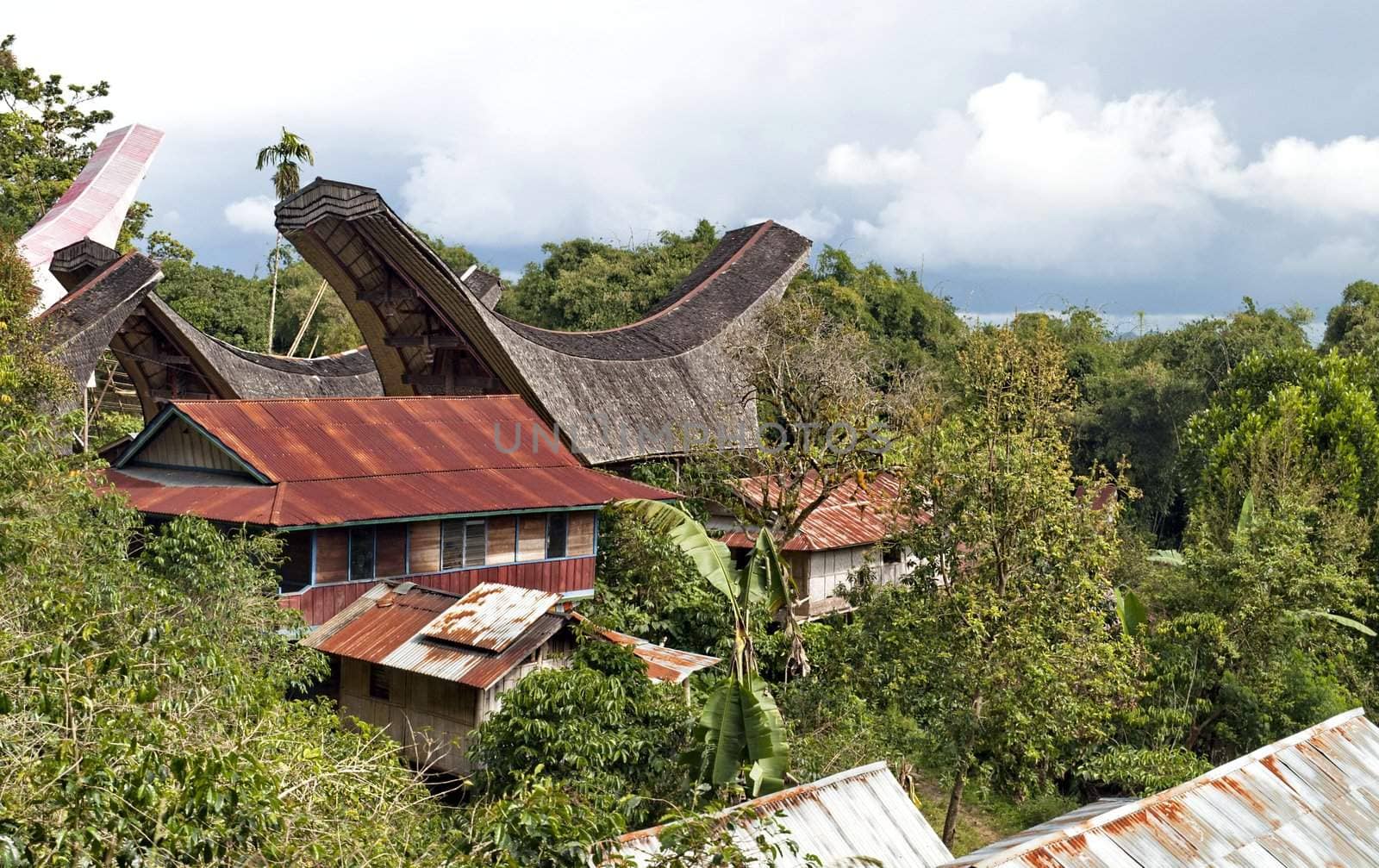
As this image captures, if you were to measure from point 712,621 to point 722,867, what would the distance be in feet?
43.4

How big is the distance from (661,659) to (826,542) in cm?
694

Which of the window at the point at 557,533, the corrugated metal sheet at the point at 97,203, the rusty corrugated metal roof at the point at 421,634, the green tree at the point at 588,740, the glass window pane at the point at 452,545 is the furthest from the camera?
the corrugated metal sheet at the point at 97,203

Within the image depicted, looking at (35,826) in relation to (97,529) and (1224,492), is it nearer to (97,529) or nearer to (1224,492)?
(97,529)

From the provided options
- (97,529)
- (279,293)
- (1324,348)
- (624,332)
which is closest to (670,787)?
(97,529)

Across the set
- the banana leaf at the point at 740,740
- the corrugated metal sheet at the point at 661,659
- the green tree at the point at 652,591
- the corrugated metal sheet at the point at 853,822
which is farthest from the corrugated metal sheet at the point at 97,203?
the corrugated metal sheet at the point at 853,822

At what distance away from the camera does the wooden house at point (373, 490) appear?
16.3 metres

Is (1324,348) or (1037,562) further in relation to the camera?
(1324,348)

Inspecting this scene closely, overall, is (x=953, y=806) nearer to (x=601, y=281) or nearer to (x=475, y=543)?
(x=475, y=543)

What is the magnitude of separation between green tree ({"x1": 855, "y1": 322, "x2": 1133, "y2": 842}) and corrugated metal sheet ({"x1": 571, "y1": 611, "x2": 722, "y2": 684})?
2.49 meters

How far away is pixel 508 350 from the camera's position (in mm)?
23578

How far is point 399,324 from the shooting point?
26.0 metres

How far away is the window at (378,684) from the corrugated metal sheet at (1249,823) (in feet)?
29.1

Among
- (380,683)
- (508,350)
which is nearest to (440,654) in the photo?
(380,683)

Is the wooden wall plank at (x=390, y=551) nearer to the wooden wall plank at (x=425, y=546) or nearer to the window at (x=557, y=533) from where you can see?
the wooden wall plank at (x=425, y=546)
